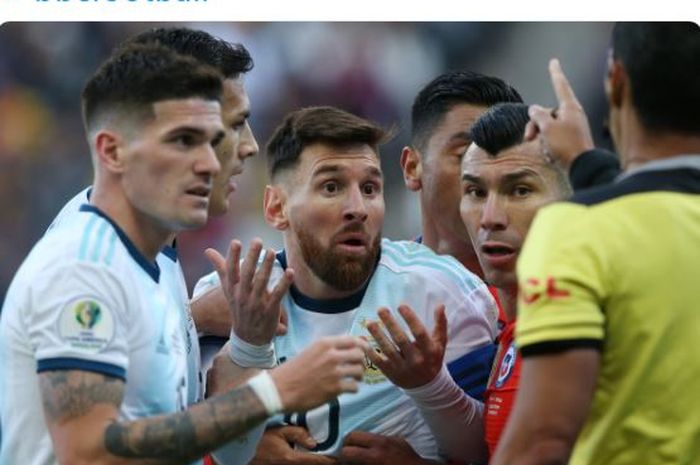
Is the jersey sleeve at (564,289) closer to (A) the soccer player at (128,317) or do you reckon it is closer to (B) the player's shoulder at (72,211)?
(A) the soccer player at (128,317)

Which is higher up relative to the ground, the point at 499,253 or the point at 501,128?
the point at 501,128

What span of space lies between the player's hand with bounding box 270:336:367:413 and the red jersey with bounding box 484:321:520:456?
2.56 ft

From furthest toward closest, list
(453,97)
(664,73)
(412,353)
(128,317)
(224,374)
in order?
(453,97) → (224,374) → (412,353) → (128,317) → (664,73)

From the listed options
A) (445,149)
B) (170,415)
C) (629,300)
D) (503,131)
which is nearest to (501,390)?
(503,131)

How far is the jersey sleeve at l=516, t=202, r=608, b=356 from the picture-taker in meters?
2.73

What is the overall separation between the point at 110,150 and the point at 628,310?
1.66 meters

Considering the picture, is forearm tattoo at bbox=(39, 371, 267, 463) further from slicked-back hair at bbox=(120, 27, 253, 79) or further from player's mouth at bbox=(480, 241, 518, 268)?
slicked-back hair at bbox=(120, 27, 253, 79)

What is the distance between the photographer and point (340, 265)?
443cm

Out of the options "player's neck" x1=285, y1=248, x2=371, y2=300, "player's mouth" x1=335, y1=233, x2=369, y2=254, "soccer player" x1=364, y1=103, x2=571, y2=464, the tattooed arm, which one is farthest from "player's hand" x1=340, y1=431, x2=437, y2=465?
the tattooed arm

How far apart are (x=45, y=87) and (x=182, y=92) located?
17.3 feet

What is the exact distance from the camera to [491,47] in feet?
28.9

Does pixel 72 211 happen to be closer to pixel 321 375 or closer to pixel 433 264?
pixel 321 375

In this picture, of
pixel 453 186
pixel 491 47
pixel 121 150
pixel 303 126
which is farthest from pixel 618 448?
pixel 491 47

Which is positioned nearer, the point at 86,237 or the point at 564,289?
the point at 564,289
